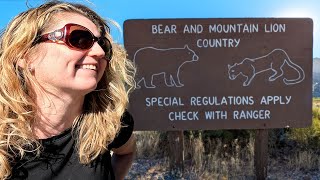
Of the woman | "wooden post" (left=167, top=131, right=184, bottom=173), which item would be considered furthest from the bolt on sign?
the woman

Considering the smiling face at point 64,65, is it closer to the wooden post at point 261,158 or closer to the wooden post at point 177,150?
the wooden post at point 177,150

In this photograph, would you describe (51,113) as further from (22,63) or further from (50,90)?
(22,63)

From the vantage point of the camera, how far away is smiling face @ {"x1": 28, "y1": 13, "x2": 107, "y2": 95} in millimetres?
1715

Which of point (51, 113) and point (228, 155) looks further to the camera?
point (228, 155)

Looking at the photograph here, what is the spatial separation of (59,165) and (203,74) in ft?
12.3

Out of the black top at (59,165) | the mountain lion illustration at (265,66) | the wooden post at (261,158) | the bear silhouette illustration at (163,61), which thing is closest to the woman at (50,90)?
the black top at (59,165)

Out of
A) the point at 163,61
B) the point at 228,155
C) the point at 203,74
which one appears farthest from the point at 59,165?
the point at 228,155

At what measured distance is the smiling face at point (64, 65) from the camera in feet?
5.63

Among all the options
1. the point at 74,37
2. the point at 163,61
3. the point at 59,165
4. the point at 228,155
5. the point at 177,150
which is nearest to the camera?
the point at 74,37

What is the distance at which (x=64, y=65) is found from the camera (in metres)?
1.71

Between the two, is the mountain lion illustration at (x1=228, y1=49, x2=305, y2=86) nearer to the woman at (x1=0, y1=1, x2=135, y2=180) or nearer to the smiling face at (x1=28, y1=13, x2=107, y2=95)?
the woman at (x1=0, y1=1, x2=135, y2=180)

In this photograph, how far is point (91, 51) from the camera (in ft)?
5.82

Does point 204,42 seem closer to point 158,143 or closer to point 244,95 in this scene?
point 244,95

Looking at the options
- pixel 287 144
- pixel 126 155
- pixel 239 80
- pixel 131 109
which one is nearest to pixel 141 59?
pixel 131 109
